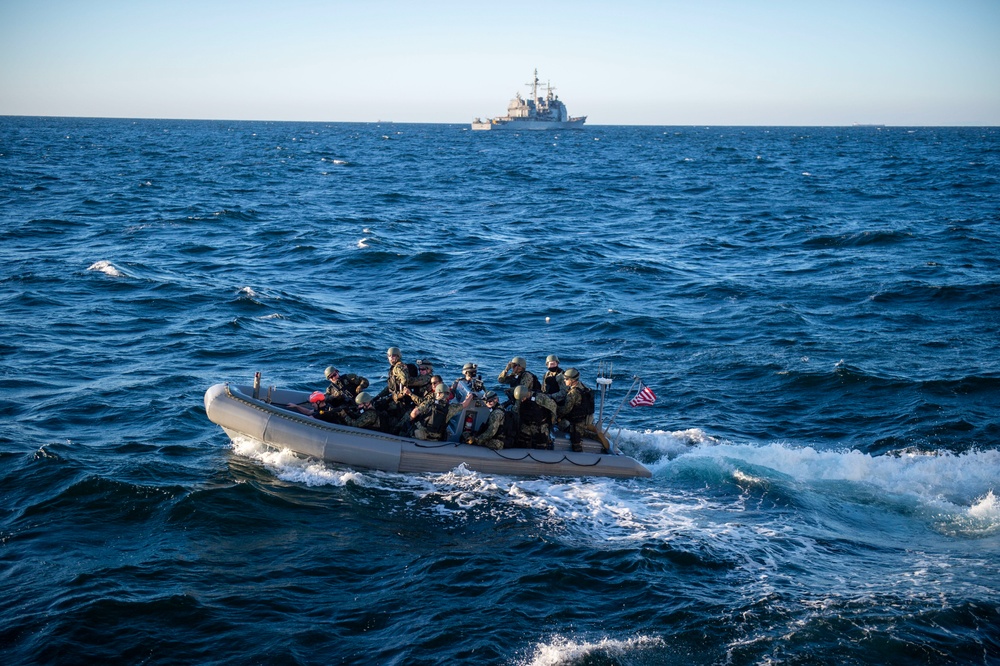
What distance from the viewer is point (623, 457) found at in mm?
15305

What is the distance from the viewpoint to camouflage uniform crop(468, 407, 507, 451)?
50.0 ft

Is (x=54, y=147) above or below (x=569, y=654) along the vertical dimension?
above

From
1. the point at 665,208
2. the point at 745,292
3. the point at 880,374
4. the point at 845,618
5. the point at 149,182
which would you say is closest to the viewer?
the point at 845,618

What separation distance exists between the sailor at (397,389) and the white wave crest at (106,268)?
17.9 metres

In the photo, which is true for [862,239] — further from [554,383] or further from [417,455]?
[417,455]

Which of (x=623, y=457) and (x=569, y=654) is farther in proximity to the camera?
(x=623, y=457)

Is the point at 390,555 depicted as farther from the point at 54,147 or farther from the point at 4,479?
the point at 54,147

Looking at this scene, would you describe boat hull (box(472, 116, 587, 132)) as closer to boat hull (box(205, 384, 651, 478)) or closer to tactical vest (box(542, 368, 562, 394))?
tactical vest (box(542, 368, 562, 394))

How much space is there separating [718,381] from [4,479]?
14890 millimetres

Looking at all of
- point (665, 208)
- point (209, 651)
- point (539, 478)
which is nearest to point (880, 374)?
point (539, 478)

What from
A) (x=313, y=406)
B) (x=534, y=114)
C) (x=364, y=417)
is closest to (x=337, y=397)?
(x=364, y=417)

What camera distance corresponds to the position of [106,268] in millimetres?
30531

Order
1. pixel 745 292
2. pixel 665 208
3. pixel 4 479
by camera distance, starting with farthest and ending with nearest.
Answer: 1. pixel 665 208
2. pixel 745 292
3. pixel 4 479

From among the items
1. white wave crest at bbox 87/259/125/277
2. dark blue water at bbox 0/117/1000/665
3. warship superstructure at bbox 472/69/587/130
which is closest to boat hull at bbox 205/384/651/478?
dark blue water at bbox 0/117/1000/665
